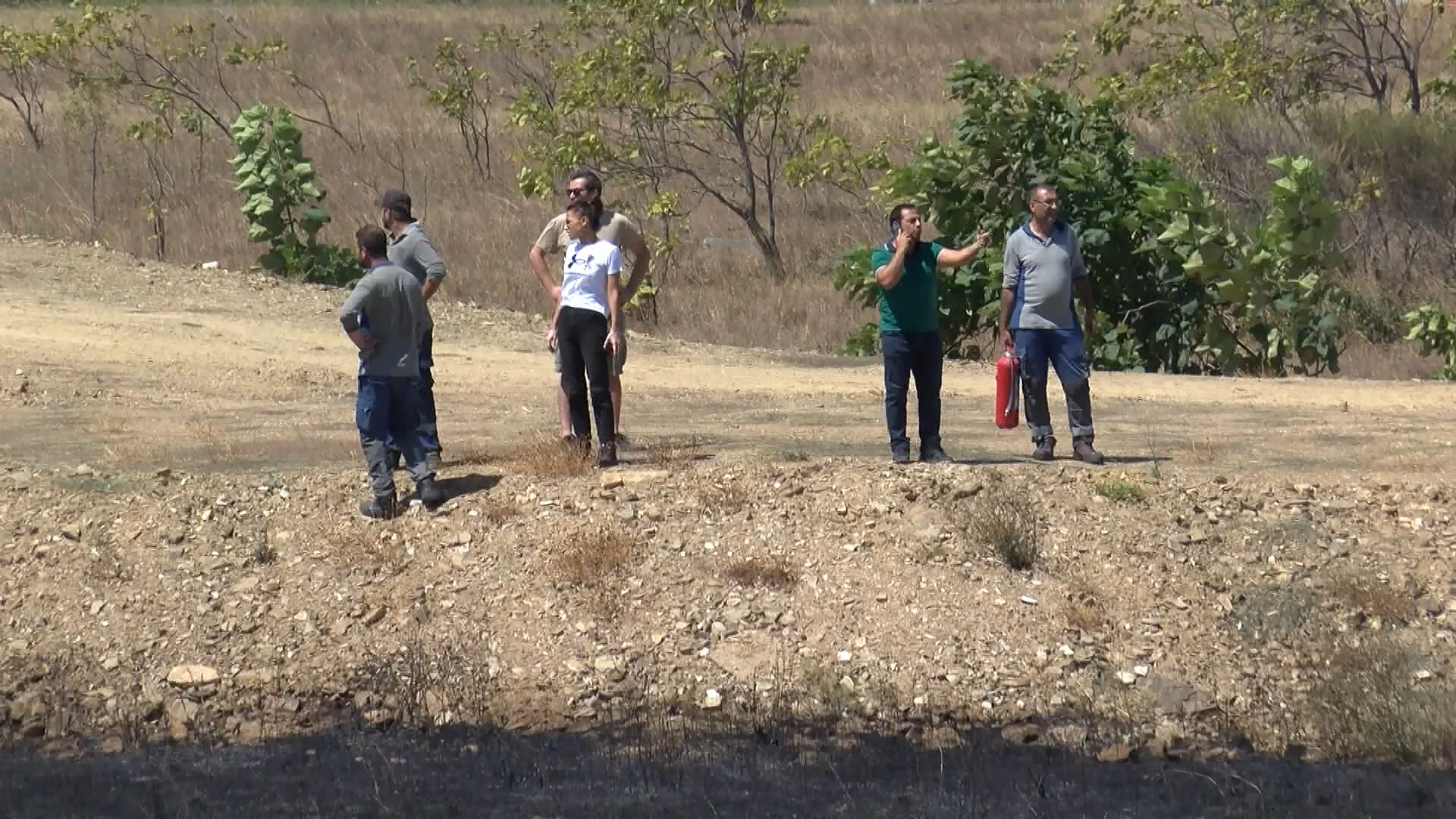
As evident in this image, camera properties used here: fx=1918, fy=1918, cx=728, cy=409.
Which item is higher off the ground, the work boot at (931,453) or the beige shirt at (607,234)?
the beige shirt at (607,234)

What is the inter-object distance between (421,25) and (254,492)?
34.8m

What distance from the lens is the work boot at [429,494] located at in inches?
404

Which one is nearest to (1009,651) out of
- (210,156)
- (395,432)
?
(395,432)

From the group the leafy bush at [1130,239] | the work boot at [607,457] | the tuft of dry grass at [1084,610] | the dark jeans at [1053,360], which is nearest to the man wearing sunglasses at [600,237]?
the work boot at [607,457]

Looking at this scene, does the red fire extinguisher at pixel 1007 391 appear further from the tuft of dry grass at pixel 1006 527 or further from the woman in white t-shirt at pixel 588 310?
the woman in white t-shirt at pixel 588 310

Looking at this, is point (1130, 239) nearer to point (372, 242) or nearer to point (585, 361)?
point (585, 361)

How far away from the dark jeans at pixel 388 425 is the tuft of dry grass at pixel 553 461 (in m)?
0.64

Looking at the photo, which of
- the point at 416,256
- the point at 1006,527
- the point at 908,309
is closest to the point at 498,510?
the point at 416,256

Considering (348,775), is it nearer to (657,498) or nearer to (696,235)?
(657,498)

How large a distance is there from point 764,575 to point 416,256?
2530 millimetres

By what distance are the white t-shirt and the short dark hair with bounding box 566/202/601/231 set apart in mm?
89

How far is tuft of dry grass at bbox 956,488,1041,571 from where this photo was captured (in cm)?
987

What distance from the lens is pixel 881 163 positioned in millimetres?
22594

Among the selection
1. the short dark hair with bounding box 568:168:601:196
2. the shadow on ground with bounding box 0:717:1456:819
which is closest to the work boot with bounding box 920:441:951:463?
the short dark hair with bounding box 568:168:601:196
